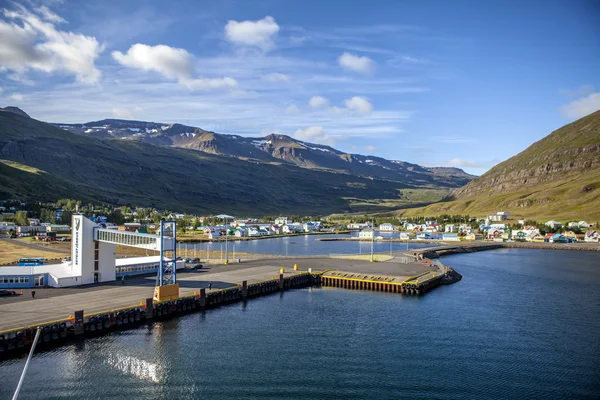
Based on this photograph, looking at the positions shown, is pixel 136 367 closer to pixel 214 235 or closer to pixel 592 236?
pixel 214 235

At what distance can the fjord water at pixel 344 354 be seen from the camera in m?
27.2

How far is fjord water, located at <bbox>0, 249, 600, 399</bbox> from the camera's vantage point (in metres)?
27.2

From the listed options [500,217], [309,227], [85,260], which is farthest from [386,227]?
[85,260]

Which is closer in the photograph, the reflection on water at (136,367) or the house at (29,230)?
the reflection on water at (136,367)

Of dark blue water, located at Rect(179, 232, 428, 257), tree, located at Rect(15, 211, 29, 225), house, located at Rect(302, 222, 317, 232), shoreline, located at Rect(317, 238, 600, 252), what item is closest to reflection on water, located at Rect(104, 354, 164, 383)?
dark blue water, located at Rect(179, 232, 428, 257)

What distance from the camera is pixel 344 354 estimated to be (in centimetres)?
3284

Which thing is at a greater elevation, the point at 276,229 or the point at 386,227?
the point at 386,227

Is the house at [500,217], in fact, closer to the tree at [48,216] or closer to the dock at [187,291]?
the dock at [187,291]

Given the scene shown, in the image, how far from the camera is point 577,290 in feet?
189

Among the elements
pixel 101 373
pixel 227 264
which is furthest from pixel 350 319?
pixel 227 264

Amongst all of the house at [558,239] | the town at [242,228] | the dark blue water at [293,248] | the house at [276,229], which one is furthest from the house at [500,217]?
the house at [276,229]

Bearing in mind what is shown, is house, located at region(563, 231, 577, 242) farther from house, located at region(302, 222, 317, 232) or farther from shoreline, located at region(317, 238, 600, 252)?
house, located at region(302, 222, 317, 232)

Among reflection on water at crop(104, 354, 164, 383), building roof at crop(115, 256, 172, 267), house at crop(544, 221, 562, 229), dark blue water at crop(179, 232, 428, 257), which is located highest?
house at crop(544, 221, 562, 229)

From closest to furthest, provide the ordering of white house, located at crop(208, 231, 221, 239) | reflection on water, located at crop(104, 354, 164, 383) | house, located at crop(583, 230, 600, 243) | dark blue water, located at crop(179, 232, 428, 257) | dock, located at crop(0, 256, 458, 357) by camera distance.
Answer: reflection on water, located at crop(104, 354, 164, 383) < dock, located at crop(0, 256, 458, 357) < dark blue water, located at crop(179, 232, 428, 257) < house, located at crop(583, 230, 600, 243) < white house, located at crop(208, 231, 221, 239)
